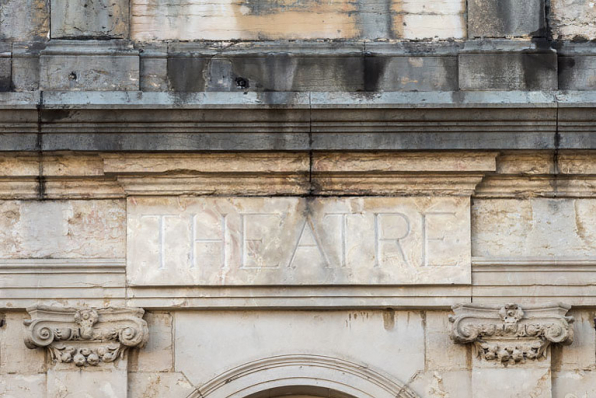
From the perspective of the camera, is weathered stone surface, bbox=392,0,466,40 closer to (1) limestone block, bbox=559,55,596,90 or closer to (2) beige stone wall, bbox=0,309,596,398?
(1) limestone block, bbox=559,55,596,90

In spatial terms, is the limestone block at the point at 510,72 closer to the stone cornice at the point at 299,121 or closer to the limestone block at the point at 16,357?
the stone cornice at the point at 299,121

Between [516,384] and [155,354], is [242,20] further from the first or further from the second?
[516,384]

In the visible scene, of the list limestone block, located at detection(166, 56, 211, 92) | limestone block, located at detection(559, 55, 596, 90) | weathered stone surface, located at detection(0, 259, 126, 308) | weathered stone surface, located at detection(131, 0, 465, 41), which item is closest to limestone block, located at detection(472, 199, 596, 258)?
limestone block, located at detection(559, 55, 596, 90)

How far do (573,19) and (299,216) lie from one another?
2.24 meters

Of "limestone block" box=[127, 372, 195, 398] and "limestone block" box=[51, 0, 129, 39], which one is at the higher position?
"limestone block" box=[51, 0, 129, 39]

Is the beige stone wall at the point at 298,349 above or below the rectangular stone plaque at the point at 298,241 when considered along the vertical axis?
below

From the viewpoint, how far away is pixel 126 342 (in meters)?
8.70

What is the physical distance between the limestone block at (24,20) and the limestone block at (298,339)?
208cm

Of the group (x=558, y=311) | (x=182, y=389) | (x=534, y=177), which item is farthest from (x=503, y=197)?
(x=182, y=389)

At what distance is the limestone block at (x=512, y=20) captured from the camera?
9047mm

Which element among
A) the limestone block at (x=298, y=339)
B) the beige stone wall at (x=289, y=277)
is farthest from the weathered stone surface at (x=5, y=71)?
the limestone block at (x=298, y=339)

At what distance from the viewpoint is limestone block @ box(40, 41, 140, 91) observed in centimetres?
894

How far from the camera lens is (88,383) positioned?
871cm

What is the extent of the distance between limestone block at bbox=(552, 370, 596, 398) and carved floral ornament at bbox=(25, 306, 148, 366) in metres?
2.60
